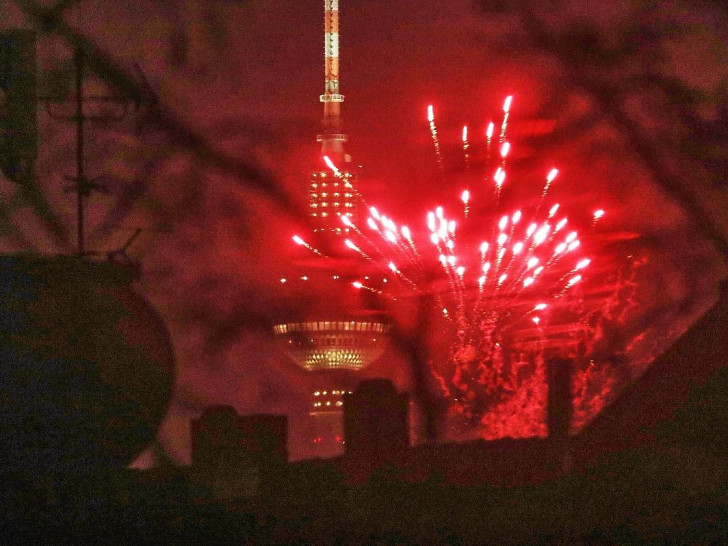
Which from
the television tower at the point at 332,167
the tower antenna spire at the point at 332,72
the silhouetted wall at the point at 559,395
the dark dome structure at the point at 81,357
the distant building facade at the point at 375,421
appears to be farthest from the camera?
the tower antenna spire at the point at 332,72

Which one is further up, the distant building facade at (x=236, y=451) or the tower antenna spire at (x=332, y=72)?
the tower antenna spire at (x=332, y=72)

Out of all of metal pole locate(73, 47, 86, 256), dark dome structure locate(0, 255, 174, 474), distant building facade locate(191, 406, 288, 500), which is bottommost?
distant building facade locate(191, 406, 288, 500)

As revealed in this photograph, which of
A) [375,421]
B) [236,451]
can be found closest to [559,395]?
[375,421]

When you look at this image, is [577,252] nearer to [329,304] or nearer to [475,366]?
[475,366]

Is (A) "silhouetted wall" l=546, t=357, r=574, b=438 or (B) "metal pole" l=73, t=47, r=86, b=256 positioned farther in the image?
(B) "metal pole" l=73, t=47, r=86, b=256

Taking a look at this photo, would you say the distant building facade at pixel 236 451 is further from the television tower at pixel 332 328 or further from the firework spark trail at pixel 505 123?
the television tower at pixel 332 328

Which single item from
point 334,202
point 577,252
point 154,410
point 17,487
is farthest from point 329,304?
point 17,487

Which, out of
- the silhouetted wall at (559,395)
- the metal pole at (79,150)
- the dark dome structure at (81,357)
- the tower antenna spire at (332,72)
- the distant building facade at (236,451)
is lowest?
the distant building facade at (236,451)

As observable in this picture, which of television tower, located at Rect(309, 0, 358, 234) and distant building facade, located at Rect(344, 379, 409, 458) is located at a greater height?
television tower, located at Rect(309, 0, 358, 234)

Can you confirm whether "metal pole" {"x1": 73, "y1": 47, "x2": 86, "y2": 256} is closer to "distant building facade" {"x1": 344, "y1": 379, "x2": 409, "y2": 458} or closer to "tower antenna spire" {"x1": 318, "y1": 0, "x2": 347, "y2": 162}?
"distant building facade" {"x1": 344, "y1": 379, "x2": 409, "y2": 458}

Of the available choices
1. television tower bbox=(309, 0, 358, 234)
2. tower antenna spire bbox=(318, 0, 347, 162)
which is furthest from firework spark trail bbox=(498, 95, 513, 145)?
tower antenna spire bbox=(318, 0, 347, 162)

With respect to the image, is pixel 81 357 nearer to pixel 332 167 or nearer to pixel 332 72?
pixel 332 167

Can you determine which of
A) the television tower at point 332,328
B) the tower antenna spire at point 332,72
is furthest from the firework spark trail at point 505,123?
the tower antenna spire at point 332,72
